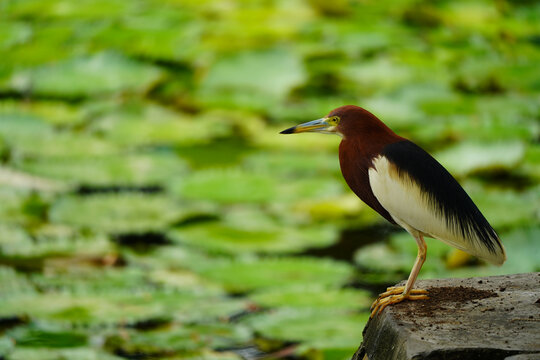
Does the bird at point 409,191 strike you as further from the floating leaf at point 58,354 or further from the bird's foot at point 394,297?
the floating leaf at point 58,354

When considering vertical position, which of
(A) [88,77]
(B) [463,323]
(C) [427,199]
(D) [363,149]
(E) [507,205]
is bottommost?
(E) [507,205]

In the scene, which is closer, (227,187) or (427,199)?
(427,199)

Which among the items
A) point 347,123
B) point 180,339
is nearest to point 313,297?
point 180,339

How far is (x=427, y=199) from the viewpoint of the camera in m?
1.65

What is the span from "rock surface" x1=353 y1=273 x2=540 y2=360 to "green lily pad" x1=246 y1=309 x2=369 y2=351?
A: 0.63 metres

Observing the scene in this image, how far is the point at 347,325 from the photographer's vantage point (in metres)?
2.55

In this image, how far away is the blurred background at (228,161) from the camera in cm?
265

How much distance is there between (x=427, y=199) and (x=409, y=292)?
197 millimetres

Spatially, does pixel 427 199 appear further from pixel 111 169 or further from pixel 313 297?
pixel 111 169

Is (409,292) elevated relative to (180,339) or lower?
elevated

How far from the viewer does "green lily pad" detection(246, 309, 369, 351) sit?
97.3 inches

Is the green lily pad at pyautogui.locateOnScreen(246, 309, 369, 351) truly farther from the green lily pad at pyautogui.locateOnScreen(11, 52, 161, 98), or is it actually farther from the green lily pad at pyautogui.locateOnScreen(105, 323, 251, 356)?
the green lily pad at pyautogui.locateOnScreen(11, 52, 161, 98)

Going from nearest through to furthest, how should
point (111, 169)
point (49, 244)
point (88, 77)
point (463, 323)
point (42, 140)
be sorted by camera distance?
point (463, 323), point (49, 244), point (111, 169), point (42, 140), point (88, 77)

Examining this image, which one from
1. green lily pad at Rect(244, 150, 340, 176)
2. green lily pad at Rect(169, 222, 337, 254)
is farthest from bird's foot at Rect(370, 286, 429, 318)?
green lily pad at Rect(244, 150, 340, 176)
